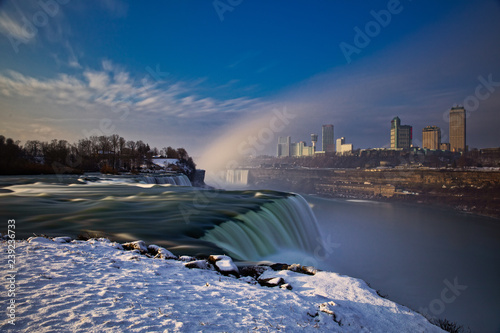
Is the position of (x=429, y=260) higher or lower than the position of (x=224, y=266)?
lower

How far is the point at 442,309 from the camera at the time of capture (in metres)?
13.8

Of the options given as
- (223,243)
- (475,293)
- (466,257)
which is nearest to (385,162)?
(466,257)

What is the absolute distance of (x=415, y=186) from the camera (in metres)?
66.8

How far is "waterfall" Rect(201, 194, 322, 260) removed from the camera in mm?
9570

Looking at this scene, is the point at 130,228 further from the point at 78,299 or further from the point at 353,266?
the point at 353,266

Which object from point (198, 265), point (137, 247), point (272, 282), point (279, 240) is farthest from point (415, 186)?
point (137, 247)

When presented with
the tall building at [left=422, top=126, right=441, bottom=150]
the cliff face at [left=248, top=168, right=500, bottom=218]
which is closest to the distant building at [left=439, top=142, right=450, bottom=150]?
the tall building at [left=422, top=126, right=441, bottom=150]

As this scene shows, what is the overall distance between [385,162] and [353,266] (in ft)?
313

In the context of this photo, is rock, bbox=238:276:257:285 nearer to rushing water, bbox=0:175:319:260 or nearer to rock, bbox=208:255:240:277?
rock, bbox=208:255:240:277

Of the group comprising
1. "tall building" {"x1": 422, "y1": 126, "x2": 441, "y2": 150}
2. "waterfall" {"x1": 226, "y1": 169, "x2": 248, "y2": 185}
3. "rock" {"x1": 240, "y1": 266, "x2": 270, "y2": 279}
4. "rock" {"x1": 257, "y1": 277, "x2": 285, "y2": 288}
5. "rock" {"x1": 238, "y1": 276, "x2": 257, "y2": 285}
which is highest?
"tall building" {"x1": 422, "y1": 126, "x2": 441, "y2": 150}

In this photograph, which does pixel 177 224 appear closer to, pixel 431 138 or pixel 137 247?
pixel 137 247

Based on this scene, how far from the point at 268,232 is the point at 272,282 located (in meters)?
7.87

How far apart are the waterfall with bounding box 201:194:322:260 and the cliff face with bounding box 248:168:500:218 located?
52658 mm

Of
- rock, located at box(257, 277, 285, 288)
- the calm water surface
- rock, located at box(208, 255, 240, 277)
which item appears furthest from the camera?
the calm water surface
